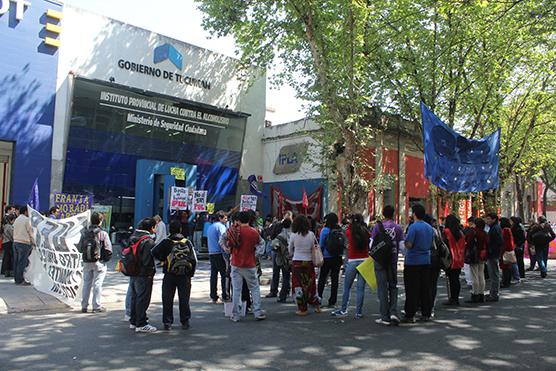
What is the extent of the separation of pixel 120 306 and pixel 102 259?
1.31 m

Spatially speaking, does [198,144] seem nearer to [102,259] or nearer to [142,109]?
[142,109]

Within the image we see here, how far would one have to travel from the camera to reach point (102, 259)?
8188mm

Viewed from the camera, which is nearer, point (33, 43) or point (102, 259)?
point (102, 259)

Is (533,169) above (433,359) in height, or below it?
above

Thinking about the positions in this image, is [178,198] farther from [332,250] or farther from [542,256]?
[542,256]

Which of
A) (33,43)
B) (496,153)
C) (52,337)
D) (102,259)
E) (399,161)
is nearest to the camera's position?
(52,337)

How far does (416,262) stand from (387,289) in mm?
633

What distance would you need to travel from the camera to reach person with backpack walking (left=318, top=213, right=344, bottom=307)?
8891 mm

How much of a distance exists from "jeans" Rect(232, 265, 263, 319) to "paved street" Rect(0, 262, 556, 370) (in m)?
0.22

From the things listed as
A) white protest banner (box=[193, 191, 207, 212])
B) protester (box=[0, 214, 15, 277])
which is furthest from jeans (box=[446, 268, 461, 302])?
white protest banner (box=[193, 191, 207, 212])

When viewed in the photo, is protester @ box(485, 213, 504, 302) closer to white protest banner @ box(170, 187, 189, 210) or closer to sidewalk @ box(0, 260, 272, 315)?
sidewalk @ box(0, 260, 272, 315)

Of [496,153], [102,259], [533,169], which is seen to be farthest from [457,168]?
[533,169]

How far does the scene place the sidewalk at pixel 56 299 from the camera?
8.46 metres

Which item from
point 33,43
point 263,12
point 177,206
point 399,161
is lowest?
point 177,206
